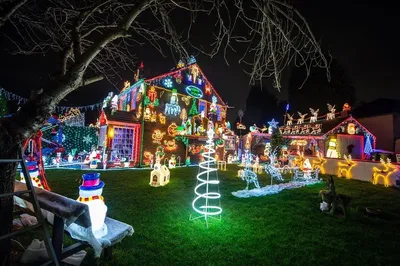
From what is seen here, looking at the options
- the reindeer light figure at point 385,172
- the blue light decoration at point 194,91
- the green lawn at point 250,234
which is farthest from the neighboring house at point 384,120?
the blue light decoration at point 194,91

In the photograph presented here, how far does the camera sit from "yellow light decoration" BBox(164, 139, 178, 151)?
17.3 m

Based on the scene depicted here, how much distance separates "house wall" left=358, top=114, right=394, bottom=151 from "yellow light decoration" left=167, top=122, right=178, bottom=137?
24766 millimetres

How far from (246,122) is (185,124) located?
117ft

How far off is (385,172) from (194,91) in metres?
14.8

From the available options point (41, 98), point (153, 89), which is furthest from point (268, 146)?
point (41, 98)

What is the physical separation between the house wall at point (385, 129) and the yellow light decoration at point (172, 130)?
24.8 metres

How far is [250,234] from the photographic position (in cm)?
476

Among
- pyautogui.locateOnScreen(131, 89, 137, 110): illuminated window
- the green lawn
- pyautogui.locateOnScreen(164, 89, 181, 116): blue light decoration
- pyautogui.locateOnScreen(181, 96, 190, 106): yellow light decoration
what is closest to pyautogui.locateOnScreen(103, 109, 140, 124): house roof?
pyautogui.locateOnScreen(131, 89, 137, 110): illuminated window

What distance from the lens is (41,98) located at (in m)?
2.90

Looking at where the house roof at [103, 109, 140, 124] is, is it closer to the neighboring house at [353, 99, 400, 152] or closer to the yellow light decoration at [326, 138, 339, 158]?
the yellow light decoration at [326, 138, 339, 158]

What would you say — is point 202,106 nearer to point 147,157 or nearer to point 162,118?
point 162,118

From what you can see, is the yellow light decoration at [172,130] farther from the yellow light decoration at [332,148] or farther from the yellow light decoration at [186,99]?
the yellow light decoration at [332,148]

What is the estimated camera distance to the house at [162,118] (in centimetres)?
1552

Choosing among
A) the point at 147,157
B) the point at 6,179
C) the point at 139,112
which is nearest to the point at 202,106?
the point at 139,112
